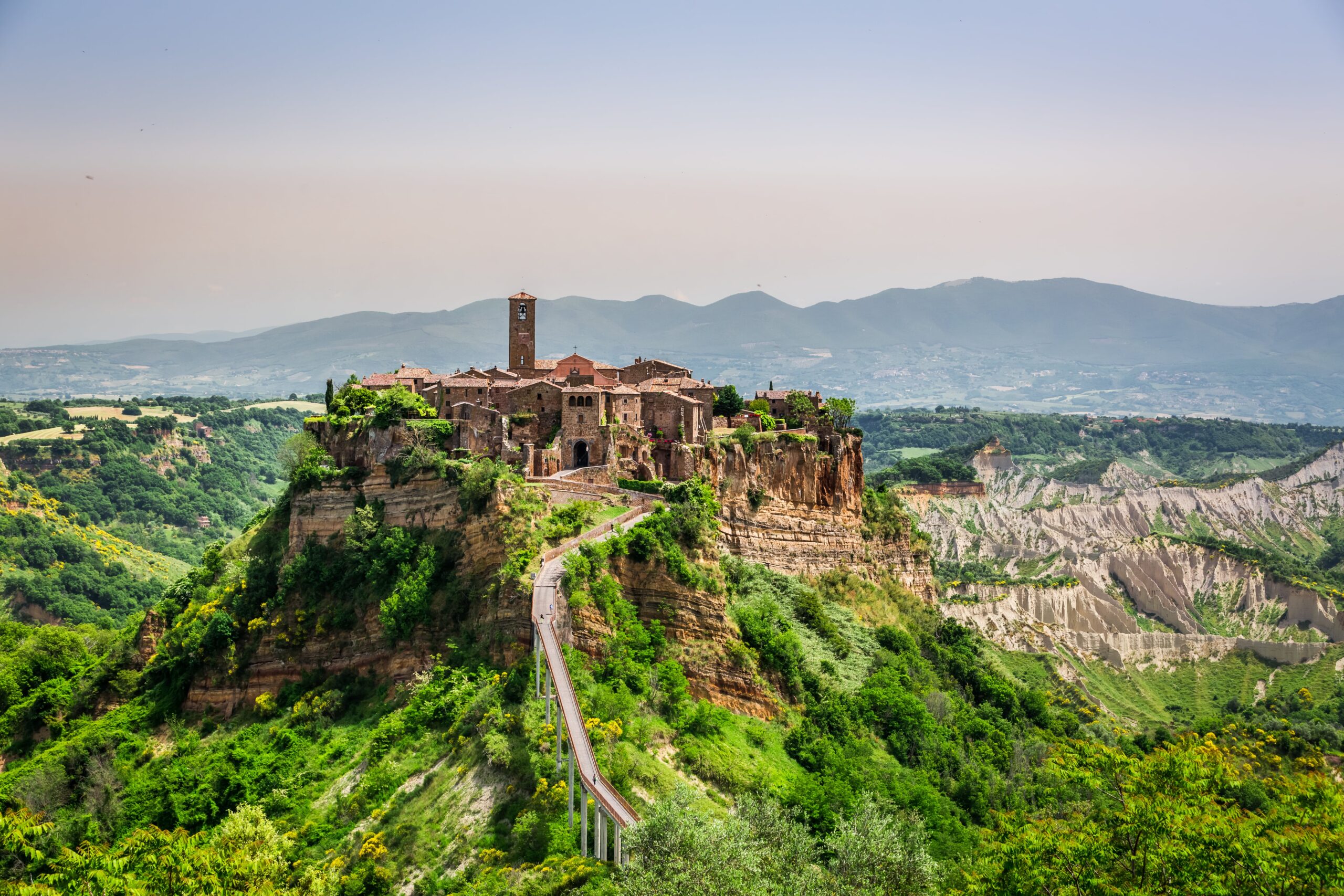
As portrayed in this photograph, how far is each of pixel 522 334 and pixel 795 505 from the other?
65.5ft

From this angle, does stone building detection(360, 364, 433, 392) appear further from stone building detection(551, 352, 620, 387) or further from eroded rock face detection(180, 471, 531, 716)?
eroded rock face detection(180, 471, 531, 716)

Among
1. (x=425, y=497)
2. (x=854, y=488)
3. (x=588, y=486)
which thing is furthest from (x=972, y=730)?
(x=425, y=497)

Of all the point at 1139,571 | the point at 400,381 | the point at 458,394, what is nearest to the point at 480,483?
the point at 458,394

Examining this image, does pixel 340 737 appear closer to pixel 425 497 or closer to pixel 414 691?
pixel 414 691

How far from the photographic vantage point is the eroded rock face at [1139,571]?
82625mm

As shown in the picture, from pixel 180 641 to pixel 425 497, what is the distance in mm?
15921

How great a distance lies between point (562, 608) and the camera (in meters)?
36.8

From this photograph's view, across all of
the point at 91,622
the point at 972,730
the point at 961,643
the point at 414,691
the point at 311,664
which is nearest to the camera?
the point at 414,691

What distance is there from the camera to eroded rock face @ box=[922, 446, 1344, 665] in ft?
271

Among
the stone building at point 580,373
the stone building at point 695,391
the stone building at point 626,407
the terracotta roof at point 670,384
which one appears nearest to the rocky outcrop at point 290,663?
the stone building at point 626,407

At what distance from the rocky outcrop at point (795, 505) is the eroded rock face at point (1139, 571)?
2401 cm

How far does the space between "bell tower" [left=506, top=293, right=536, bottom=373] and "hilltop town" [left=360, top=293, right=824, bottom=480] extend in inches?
19.8

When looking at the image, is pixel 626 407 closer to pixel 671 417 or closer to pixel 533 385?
pixel 671 417

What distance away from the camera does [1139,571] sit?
101 metres
